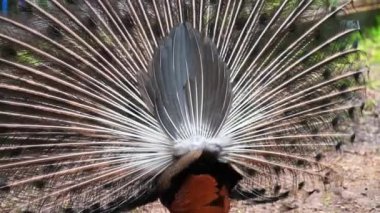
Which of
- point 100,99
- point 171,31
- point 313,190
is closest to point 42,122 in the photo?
point 100,99

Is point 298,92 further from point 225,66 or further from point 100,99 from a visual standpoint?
point 100,99

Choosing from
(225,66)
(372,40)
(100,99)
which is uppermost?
(372,40)

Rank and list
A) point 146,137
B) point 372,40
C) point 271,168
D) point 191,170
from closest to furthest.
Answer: point 191,170, point 146,137, point 271,168, point 372,40

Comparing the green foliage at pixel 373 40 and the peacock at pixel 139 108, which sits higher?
the green foliage at pixel 373 40

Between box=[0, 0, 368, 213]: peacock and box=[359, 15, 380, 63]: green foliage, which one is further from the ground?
box=[359, 15, 380, 63]: green foliage

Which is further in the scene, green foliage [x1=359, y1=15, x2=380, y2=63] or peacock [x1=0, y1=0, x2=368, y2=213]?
green foliage [x1=359, y1=15, x2=380, y2=63]

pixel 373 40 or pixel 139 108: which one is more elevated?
pixel 373 40

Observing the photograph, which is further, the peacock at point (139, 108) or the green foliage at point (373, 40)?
the green foliage at point (373, 40)

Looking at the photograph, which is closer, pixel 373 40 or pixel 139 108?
pixel 139 108
